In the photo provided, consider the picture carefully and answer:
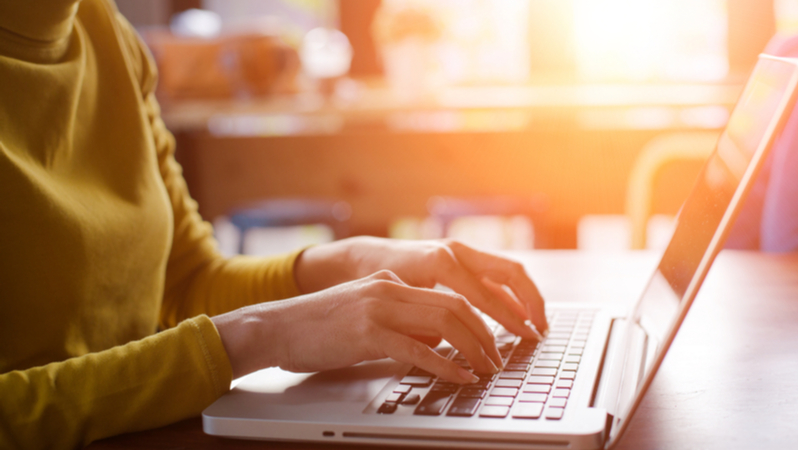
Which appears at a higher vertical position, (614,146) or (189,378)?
(189,378)

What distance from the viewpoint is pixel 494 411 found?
1.59 feet

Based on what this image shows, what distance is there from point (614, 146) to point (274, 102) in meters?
1.40

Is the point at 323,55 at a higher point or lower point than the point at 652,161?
higher

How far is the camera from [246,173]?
3293mm

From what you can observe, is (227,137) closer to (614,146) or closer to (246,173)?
(246,173)

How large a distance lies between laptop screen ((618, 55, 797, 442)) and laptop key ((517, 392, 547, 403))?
0.17 feet

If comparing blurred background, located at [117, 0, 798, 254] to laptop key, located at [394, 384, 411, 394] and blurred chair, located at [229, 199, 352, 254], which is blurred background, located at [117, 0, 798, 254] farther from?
laptop key, located at [394, 384, 411, 394]

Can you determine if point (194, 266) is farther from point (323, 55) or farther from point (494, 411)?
point (323, 55)

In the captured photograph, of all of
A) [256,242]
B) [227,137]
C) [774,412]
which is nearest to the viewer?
[774,412]

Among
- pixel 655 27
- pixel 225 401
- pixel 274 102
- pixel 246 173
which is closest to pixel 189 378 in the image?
pixel 225 401

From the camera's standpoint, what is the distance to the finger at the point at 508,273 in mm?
733

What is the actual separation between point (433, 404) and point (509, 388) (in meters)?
0.06

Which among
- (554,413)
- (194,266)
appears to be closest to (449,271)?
(554,413)

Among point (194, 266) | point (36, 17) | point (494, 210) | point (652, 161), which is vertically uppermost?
point (36, 17)
